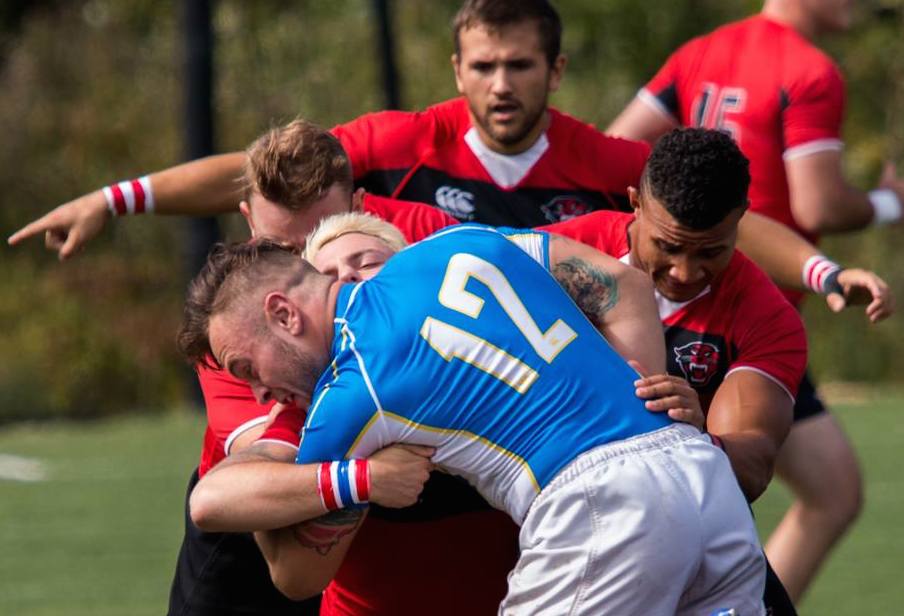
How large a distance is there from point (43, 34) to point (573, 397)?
2010 centimetres

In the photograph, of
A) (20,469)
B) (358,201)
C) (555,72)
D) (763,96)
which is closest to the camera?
(358,201)

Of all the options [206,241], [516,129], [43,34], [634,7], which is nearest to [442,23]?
[634,7]

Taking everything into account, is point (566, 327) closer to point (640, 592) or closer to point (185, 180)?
point (640, 592)

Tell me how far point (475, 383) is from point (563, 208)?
1.94m

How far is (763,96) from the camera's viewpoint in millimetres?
6395

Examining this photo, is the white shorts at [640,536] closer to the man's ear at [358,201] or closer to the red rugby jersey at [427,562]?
the red rugby jersey at [427,562]

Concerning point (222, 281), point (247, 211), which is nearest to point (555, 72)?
point (247, 211)

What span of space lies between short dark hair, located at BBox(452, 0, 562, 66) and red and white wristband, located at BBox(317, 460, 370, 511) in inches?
97.5

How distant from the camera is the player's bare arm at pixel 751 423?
12.4ft

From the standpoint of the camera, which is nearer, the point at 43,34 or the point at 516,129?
the point at 516,129

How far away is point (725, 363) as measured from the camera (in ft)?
13.8

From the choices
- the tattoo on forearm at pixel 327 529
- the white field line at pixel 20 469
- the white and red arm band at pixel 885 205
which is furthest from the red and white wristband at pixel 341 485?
the white field line at pixel 20 469

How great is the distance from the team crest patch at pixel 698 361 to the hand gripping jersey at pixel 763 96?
7.20 feet

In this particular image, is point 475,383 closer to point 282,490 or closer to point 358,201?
point 282,490
